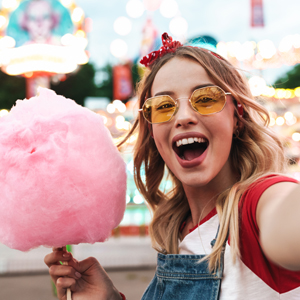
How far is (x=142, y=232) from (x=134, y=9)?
16.7 ft

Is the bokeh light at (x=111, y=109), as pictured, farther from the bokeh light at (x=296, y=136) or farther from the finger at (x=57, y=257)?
the finger at (x=57, y=257)

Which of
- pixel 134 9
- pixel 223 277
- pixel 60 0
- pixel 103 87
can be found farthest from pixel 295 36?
pixel 103 87

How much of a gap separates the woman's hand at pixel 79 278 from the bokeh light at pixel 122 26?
25.4 ft

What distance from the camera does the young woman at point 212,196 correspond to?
1.08 metres

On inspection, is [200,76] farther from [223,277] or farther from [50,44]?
[50,44]

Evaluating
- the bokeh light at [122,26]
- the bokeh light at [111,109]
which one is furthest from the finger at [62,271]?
the bokeh light at [122,26]

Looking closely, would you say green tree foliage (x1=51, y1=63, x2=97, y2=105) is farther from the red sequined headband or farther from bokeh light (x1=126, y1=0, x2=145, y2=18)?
the red sequined headband

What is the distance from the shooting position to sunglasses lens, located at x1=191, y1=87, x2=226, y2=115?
1375 mm

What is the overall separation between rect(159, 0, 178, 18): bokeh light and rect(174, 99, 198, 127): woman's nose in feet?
23.6

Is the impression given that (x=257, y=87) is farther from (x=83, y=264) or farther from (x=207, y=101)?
(x=83, y=264)

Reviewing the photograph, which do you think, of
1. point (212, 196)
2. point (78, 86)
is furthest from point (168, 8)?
point (78, 86)

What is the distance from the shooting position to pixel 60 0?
26.4ft

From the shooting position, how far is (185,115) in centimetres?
138

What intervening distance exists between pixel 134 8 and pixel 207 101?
24.6 ft
